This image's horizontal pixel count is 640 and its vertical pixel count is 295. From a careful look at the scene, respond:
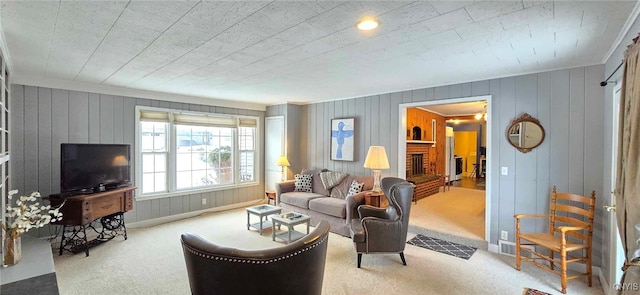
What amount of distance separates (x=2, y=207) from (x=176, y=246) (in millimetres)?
1768

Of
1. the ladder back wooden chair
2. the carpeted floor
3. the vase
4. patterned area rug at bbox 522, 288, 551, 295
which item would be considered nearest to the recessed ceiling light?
the ladder back wooden chair

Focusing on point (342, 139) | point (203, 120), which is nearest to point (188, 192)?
point (203, 120)

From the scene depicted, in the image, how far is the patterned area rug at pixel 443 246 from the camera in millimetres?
3626

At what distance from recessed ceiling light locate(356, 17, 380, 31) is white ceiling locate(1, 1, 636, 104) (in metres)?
0.06

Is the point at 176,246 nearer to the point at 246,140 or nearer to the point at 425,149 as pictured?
the point at 246,140

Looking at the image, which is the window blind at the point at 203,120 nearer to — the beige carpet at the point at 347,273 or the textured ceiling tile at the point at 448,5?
the beige carpet at the point at 347,273

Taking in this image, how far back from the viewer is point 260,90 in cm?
472

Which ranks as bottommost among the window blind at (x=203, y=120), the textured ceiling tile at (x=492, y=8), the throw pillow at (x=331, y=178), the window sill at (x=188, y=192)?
the window sill at (x=188, y=192)

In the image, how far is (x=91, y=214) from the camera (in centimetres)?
357

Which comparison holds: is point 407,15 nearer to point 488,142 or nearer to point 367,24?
point 367,24

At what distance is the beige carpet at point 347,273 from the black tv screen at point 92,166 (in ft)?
2.82

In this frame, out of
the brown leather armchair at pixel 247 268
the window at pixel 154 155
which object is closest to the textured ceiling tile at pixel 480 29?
the brown leather armchair at pixel 247 268

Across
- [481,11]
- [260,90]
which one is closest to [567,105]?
[481,11]

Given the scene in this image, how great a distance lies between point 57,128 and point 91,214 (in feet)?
4.77
